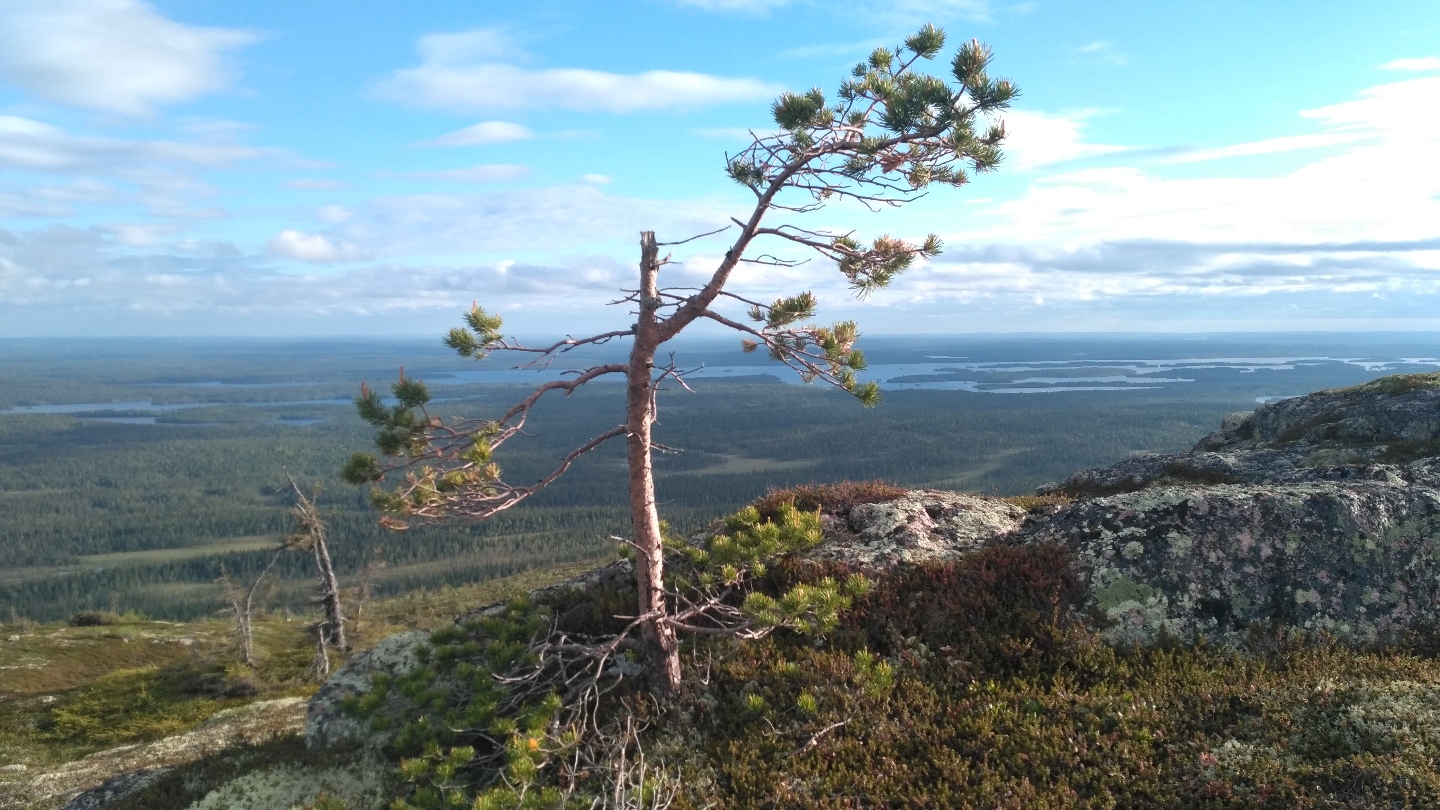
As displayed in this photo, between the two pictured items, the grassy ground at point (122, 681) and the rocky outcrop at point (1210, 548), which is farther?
the grassy ground at point (122, 681)

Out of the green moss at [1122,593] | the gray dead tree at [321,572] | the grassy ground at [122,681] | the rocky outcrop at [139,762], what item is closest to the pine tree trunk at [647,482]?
the grassy ground at [122,681]

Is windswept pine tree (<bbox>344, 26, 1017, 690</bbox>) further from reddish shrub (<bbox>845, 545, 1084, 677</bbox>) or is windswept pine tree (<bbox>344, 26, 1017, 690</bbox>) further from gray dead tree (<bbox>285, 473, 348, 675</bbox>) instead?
gray dead tree (<bbox>285, 473, 348, 675</bbox>)

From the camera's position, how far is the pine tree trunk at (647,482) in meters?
8.24

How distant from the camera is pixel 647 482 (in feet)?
28.7

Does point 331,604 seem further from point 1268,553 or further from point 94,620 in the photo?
point 1268,553

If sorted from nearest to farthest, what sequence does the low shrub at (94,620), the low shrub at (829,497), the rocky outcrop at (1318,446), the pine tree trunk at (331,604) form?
the low shrub at (829,497), the rocky outcrop at (1318,446), the pine tree trunk at (331,604), the low shrub at (94,620)

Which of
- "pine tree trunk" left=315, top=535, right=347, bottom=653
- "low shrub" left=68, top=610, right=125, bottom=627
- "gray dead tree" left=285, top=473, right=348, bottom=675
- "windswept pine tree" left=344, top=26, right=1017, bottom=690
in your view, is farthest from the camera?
"low shrub" left=68, top=610, right=125, bottom=627

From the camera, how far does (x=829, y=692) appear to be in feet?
27.7

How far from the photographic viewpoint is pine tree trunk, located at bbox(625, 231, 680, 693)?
8.24 metres

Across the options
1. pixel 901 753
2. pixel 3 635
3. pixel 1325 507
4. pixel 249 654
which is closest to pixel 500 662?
pixel 901 753

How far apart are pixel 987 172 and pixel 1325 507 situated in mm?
6749

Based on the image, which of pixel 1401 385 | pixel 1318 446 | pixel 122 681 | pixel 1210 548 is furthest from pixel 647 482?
pixel 122 681

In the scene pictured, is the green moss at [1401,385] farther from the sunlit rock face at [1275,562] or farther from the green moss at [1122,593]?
the green moss at [1122,593]

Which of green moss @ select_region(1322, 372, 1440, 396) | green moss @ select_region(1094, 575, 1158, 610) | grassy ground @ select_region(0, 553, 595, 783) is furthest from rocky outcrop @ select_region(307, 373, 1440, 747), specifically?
grassy ground @ select_region(0, 553, 595, 783)
